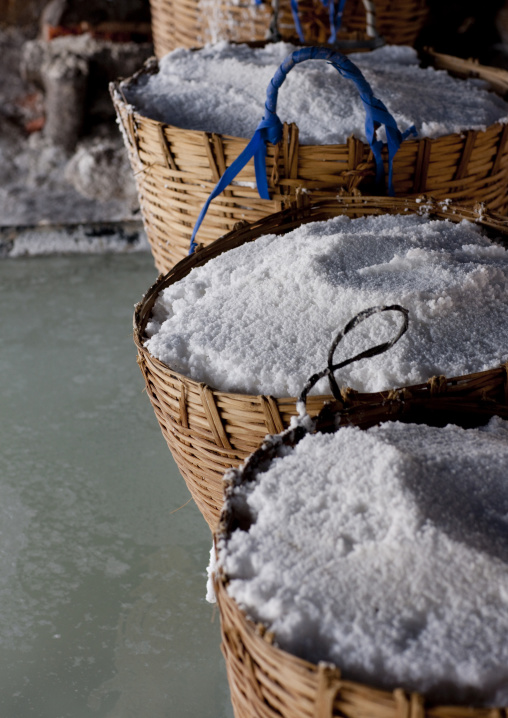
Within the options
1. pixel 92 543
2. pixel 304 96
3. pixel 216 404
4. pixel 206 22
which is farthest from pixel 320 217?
pixel 206 22

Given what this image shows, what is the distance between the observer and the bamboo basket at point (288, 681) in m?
0.50

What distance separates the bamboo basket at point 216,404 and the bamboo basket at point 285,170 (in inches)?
3.3

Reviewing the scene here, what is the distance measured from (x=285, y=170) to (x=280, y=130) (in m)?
0.07

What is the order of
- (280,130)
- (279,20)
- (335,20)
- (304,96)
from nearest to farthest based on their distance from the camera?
(280,130)
(304,96)
(335,20)
(279,20)

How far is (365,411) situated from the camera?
0.78 metres

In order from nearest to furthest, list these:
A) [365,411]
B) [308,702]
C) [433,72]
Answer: [308,702] < [365,411] < [433,72]

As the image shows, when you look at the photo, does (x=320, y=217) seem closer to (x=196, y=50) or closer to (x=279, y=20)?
(x=196, y=50)

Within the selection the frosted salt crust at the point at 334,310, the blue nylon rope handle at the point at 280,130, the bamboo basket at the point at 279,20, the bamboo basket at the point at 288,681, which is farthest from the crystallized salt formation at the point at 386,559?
the bamboo basket at the point at 279,20

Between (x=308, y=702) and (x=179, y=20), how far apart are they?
1.92 metres

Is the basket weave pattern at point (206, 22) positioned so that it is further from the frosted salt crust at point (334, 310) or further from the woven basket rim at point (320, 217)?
the frosted salt crust at point (334, 310)

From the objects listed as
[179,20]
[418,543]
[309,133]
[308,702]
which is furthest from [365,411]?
[179,20]

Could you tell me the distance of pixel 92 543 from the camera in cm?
120

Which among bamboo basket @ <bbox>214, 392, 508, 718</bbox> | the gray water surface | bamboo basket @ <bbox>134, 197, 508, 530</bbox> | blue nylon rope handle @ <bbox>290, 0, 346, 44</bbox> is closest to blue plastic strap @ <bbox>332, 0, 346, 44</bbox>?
blue nylon rope handle @ <bbox>290, 0, 346, 44</bbox>

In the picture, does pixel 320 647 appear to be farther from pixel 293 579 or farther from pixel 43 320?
pixel 43 320
